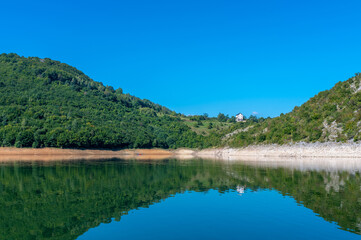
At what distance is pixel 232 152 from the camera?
488 ft

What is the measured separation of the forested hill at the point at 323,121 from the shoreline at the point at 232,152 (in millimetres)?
3493

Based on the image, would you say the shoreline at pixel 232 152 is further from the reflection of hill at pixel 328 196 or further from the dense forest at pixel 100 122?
the reflection of hill at pixel 328 196

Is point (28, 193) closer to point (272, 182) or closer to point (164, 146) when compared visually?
point (272, 182)

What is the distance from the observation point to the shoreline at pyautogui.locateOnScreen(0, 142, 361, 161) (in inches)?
3410

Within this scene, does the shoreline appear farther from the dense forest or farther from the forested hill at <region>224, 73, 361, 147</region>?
the forested hill at <region>224, 73, 361, 147</region>

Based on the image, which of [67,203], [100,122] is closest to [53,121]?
[100,122]

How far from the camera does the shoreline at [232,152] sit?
8662 centimetres

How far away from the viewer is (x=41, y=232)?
17688 mm

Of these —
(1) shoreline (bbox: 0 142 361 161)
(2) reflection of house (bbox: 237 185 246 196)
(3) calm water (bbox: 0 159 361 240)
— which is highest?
(1) shoreline (bbox: 0 142 361 161)

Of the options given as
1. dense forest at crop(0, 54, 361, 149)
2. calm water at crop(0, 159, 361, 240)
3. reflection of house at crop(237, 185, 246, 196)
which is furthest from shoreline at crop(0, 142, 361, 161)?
Result: reflection of house at crop(237, 185, 246, 196)

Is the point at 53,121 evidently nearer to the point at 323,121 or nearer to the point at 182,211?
the point at 323,121

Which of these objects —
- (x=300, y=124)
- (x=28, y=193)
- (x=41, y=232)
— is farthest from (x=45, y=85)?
(x=41, y=232)

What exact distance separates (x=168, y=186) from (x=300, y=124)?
3901 inches

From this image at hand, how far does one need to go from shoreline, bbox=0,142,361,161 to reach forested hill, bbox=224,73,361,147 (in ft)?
11.5
